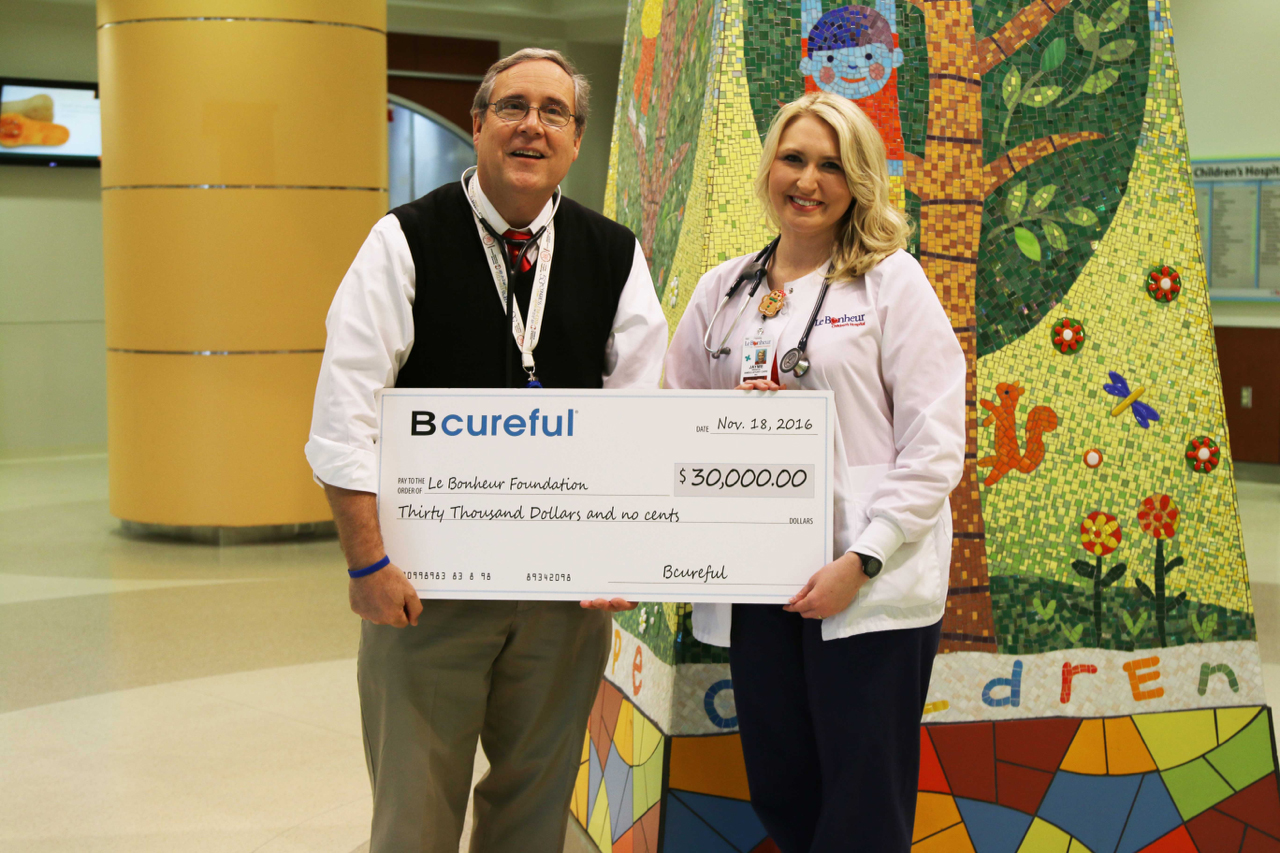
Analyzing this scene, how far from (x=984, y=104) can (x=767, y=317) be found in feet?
3.37

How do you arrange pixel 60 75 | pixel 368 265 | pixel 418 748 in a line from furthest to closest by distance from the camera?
pixel 60 75, pixel 418 748, pixel 368 265

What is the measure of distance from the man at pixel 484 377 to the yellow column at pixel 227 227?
4.94 metres

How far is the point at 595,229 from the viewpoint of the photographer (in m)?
2.06

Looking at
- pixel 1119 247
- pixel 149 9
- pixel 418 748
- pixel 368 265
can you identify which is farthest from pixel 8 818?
pixel 149 9

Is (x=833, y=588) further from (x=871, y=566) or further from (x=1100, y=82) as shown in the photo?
(x=1100, y=82)

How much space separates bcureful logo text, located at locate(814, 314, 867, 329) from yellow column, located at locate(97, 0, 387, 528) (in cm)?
527

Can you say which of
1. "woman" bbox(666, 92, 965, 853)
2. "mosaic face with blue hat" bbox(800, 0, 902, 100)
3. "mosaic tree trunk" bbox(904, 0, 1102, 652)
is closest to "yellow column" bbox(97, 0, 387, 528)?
"mosaic face with blue hat" bbox(800, 0, 902, 100)

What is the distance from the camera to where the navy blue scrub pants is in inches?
75.1

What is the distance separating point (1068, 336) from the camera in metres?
2.71

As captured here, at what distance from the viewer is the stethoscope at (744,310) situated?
194 cm

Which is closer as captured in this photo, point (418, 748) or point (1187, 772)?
point (418, 748)

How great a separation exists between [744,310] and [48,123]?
10.1 meters

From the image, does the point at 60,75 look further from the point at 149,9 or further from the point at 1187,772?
the point at 1187,772
